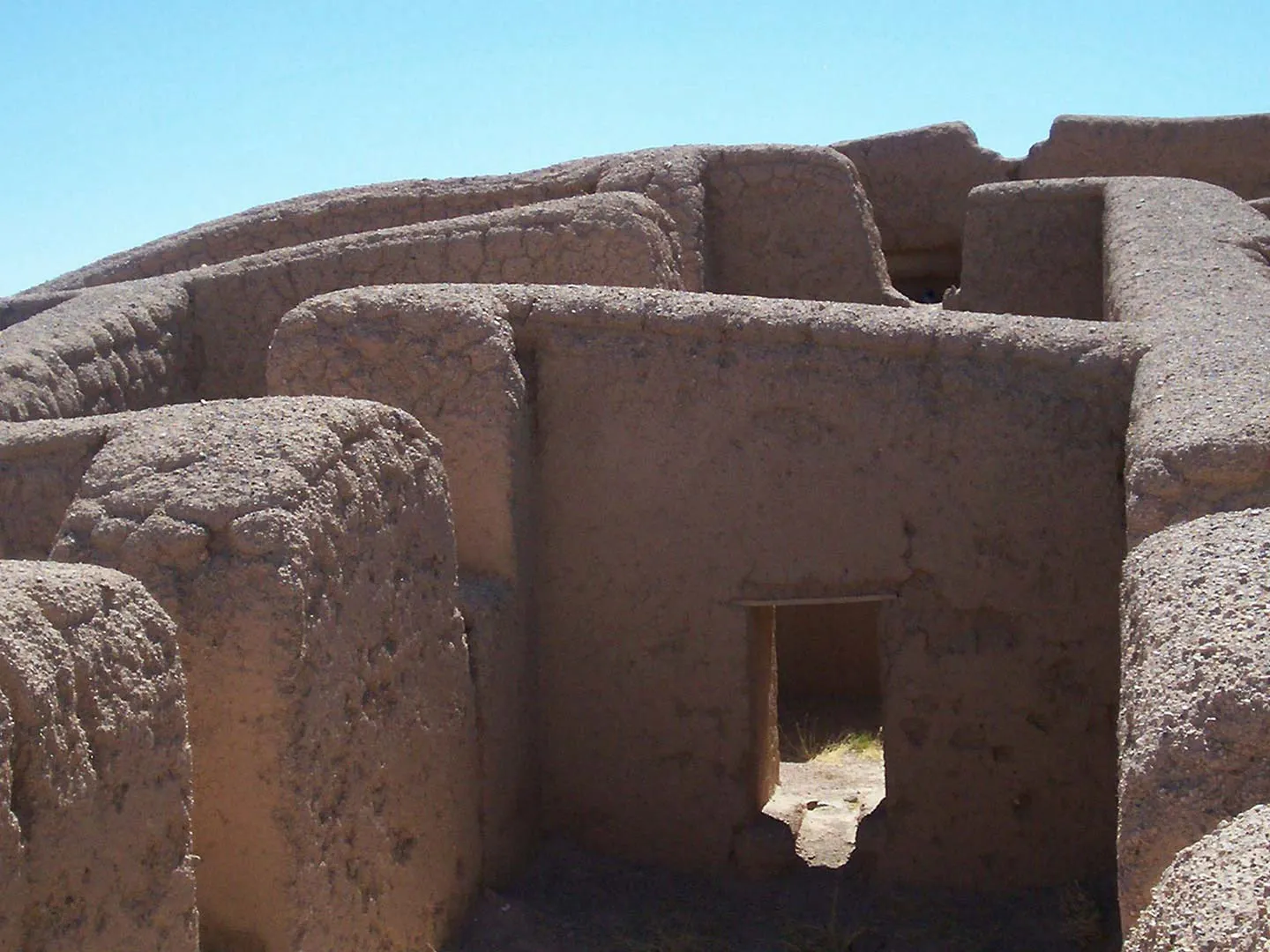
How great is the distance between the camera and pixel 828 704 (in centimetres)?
926

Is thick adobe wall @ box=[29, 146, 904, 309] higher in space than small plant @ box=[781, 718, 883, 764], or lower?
higher

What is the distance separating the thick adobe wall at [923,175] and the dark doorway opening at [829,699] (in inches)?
147

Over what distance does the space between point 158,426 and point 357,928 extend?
1305mm

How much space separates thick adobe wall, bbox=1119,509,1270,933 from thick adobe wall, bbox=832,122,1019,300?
8938mm

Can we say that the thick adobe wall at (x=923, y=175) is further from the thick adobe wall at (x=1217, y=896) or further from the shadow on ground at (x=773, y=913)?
the thick adobe wall at (x=1217, y=896)

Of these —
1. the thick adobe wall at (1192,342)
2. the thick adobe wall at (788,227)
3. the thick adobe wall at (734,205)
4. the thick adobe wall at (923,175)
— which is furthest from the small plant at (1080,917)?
the thick adobe wall at (923,175)

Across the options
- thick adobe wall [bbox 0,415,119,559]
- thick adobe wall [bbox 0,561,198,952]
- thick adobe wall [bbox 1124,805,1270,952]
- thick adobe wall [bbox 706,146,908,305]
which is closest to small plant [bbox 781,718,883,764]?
thick adobe wall [bbox 706,146,908,305]

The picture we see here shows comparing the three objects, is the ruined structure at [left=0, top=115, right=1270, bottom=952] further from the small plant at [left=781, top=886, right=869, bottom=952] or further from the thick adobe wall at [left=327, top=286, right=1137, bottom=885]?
the small plant at [left=781, top=886, right=869, bottom=952]

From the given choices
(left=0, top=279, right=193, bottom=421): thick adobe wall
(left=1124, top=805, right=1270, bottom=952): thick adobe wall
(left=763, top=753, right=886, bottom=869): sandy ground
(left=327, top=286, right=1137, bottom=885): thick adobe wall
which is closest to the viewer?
(left=1124, top=805, right=1270, bottom=952): thick adobe wall

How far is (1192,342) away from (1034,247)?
3274 mm

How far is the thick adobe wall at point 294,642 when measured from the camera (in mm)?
3527

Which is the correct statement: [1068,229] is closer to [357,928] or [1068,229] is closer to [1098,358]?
[1098,358]

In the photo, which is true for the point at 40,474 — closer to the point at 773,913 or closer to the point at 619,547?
the point at 619,547

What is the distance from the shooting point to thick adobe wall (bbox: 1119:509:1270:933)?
256 cm
